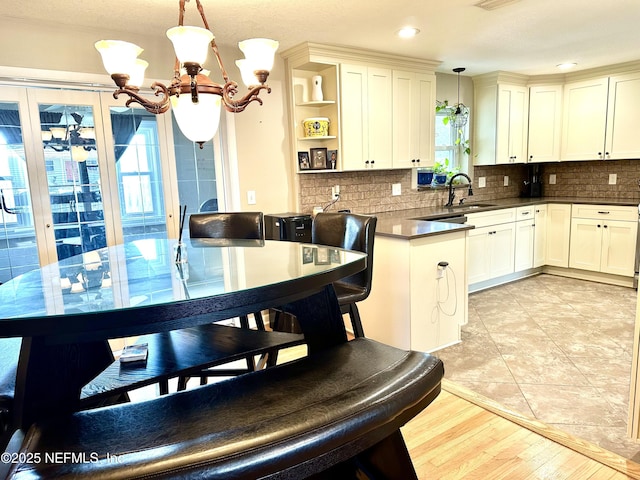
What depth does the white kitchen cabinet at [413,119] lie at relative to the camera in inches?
159

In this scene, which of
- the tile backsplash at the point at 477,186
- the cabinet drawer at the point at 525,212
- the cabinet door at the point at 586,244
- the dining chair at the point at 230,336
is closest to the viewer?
the dining chair at the point at 230,336

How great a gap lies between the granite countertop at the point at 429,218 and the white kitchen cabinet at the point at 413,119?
0.50 m

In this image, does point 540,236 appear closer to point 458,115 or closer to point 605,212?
point 605,212

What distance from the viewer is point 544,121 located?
16.8 feet

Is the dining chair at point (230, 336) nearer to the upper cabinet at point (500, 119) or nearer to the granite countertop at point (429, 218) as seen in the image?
the granite countertop at point (429, 218)

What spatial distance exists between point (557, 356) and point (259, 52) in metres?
2.71

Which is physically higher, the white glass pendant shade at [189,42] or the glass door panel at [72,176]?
the white glass pendant shade at [189,42]

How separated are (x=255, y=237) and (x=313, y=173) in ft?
4.20

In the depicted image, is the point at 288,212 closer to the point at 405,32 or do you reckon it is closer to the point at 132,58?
the point at 405,32

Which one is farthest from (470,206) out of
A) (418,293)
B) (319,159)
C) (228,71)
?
(228,71)

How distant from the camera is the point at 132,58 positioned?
1.77 meters

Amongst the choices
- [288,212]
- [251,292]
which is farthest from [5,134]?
[251,292]

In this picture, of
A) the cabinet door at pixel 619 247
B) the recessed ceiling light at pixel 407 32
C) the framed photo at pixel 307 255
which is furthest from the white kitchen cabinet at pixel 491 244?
the framed photo at pixel 307 255

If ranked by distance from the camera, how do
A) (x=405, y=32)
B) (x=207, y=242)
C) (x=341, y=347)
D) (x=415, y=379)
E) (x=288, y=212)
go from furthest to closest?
(x=288, y=212), (x=405, y=32), (x=207, y=242), (x=341, y=347), (x=415, y=379)
